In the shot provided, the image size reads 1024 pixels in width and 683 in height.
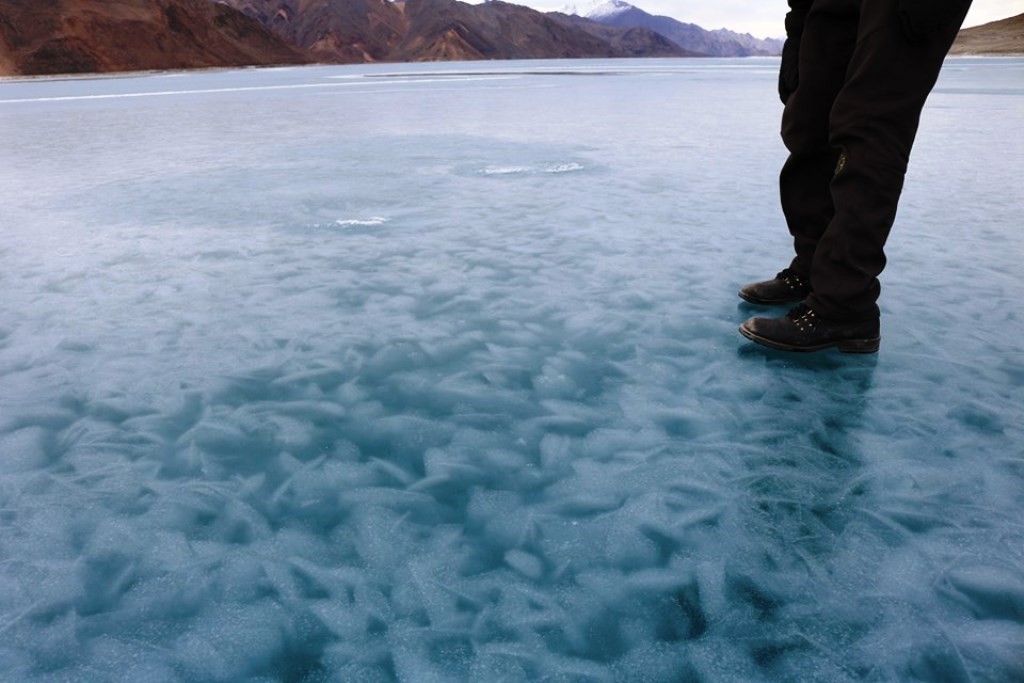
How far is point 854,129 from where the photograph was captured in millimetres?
1842

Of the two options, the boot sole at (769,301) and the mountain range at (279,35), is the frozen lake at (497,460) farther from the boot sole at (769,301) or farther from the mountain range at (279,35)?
the mountain range at (279,35)

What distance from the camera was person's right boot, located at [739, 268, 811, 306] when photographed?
250 cm

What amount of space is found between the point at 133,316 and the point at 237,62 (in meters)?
97.4

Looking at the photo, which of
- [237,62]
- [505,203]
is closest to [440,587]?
[505,203]

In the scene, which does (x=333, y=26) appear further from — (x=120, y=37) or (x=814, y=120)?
(x=814, y=120)

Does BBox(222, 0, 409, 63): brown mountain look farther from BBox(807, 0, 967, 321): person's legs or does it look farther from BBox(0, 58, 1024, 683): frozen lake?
BBox(807, 0, 967, 321): person's legs

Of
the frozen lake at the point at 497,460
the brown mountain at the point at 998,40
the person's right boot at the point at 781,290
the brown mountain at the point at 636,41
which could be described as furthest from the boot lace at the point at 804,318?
the brown mountain at the point at 636,41

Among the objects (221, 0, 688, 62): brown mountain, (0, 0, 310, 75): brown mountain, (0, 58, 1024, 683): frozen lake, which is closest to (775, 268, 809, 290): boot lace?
(0, 58, 1024, 683): frozen lake

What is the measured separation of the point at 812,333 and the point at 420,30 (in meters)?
161

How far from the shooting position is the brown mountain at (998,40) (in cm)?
6712

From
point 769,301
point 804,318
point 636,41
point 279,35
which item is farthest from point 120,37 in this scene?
point 636,41

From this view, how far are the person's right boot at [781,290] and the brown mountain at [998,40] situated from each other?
262ft

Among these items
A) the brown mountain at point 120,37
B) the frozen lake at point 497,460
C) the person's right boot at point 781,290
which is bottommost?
the frozen lake at point 497,460

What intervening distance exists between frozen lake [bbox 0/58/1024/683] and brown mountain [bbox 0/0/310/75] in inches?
3249
